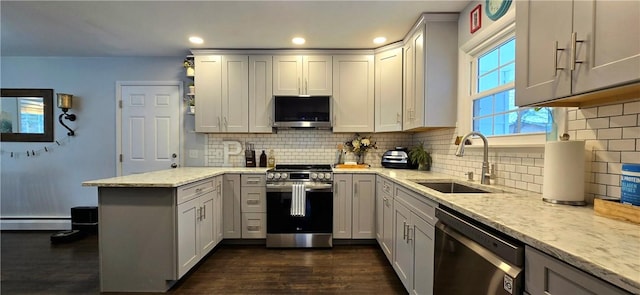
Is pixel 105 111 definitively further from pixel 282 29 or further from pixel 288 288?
pixel 288 288

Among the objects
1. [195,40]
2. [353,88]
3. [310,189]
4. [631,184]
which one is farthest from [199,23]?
[631,184]

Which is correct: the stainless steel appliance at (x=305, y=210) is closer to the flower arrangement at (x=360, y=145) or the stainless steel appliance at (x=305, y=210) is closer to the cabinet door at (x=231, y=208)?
the cabinet door at (x=231, y=208)

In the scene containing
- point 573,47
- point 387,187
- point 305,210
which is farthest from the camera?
point 305,210

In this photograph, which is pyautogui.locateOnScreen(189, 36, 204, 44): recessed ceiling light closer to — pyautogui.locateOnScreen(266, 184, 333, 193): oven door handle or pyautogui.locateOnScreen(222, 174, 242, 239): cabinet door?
pyautogui.locateOnScreen(222, 174, 242, 239): cabinet door

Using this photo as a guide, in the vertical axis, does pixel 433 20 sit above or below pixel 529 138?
above

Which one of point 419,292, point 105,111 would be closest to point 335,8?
point 419,292

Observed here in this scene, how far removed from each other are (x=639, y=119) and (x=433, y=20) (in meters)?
1.81

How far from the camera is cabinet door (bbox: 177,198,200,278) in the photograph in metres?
2.15

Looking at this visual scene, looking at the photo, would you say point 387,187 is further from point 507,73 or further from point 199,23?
point 199,23

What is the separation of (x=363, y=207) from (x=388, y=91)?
4.67 ft

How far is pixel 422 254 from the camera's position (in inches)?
66.8

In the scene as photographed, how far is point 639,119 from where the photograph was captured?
1.06 m

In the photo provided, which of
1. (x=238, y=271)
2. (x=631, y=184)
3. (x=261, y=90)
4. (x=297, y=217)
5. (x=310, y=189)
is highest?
(x=261, y=90)

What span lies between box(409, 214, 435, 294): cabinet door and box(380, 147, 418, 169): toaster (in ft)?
4.65
